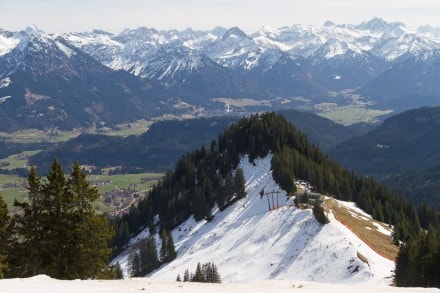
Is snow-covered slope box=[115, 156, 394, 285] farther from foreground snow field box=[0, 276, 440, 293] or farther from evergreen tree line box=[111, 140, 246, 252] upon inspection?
foreground snow field box=[0, 276, 440, 293]

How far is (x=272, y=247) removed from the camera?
108375 mm

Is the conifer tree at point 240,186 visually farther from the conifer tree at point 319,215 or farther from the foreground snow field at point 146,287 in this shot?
the foreground snow field at point 146,287

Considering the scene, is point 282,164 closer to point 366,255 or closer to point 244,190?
point 244,190

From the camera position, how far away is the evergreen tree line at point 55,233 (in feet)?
178

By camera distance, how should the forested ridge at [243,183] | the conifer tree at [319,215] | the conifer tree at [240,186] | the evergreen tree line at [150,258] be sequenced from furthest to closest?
the conifer tree at [240,186] → the forested ridge at [243,183] → the evergreen tree line at [150,258] → the conifer tree at [319,215]

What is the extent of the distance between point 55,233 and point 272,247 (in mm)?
62008

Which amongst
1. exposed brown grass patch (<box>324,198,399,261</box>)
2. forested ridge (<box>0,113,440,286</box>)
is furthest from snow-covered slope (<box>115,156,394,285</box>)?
forested ridge (<box>0,113,440,286</box>)

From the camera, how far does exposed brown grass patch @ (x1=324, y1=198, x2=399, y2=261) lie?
332 ft

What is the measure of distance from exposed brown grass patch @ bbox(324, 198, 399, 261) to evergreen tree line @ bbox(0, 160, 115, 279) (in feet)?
197

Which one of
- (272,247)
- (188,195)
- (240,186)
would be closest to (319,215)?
(272,247)

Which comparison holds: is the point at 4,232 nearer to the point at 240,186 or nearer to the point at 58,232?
the point at 58,232

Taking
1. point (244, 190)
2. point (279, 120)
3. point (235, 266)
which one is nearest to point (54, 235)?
point (235, 266)

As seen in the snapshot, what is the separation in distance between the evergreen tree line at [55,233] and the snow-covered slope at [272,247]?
45.4m

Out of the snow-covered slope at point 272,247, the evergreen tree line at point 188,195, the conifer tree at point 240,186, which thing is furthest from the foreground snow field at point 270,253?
the evergreen tree line at point 188,195
